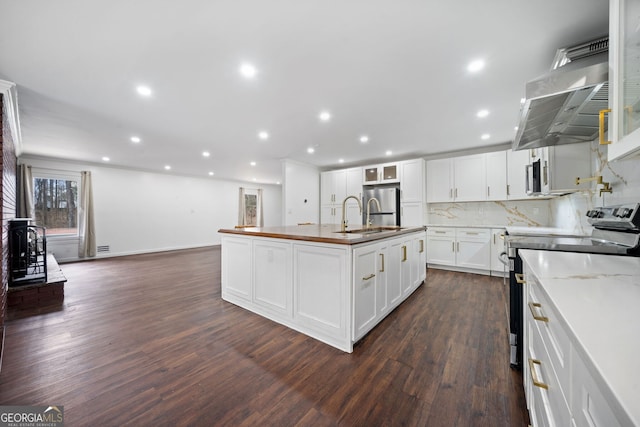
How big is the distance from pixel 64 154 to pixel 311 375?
6.92 meters

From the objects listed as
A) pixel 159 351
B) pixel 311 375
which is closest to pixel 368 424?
pixel 311 375

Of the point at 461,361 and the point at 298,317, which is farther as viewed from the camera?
the point at 298,317

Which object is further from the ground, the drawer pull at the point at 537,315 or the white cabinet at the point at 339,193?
the white cabinet at the point at 339,193

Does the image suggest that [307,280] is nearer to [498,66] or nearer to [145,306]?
[145,306]

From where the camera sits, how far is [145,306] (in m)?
2.86

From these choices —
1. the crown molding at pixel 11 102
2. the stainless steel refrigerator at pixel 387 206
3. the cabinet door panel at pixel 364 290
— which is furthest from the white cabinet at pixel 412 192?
the crown molding at pixel 11 102

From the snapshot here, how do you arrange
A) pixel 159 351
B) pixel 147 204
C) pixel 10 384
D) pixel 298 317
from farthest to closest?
pixel 147 204, pixel 298 317, pixel 159 351, pixel 10 384

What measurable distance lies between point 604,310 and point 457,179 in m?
4.58

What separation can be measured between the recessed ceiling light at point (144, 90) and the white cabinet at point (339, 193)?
165 inches

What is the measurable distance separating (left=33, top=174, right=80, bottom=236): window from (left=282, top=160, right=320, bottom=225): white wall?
204 inches

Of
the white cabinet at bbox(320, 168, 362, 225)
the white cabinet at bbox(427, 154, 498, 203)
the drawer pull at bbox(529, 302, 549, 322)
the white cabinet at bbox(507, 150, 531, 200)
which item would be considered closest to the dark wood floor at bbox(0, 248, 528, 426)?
the drawer pull at bbox(529, 302, 549, 322)

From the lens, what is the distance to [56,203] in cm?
552

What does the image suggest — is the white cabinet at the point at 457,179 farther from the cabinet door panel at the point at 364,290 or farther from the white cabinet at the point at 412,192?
the cabinet door panel at the point at 364,290

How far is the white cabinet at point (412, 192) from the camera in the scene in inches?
191
